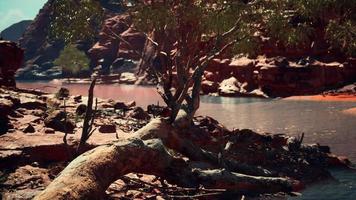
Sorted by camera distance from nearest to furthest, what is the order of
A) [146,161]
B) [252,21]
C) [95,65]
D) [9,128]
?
1. [146,161]
2. [9,128]
3. [252,21]
4. [95,65]

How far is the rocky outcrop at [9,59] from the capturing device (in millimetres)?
A: 28592

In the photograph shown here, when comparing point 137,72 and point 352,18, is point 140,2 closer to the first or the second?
point 352,18

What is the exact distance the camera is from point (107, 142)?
9688mm

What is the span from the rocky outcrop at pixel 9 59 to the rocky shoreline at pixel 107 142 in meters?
8.59

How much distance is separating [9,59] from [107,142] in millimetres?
22590

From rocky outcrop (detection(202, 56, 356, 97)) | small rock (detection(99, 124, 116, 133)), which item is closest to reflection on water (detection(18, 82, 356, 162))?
small rock (detection(99, 124, 116, 133))

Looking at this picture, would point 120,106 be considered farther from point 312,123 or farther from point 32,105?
point 312,123

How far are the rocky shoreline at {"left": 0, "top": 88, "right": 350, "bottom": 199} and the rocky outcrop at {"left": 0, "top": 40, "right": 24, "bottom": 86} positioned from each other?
8.59 m

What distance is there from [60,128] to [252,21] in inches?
450

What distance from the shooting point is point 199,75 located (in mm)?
18078

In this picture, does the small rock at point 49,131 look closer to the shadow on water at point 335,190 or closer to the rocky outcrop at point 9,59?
the shadow on water at point 335,190

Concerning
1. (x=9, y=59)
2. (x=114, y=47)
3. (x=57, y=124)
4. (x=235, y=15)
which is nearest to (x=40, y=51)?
(x=114, y=47)

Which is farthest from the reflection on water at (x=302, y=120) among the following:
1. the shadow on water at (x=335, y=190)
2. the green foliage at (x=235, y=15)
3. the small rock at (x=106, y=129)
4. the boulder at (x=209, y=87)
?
the boulder at (x=209, y=87)

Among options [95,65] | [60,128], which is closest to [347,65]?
[60,128]
